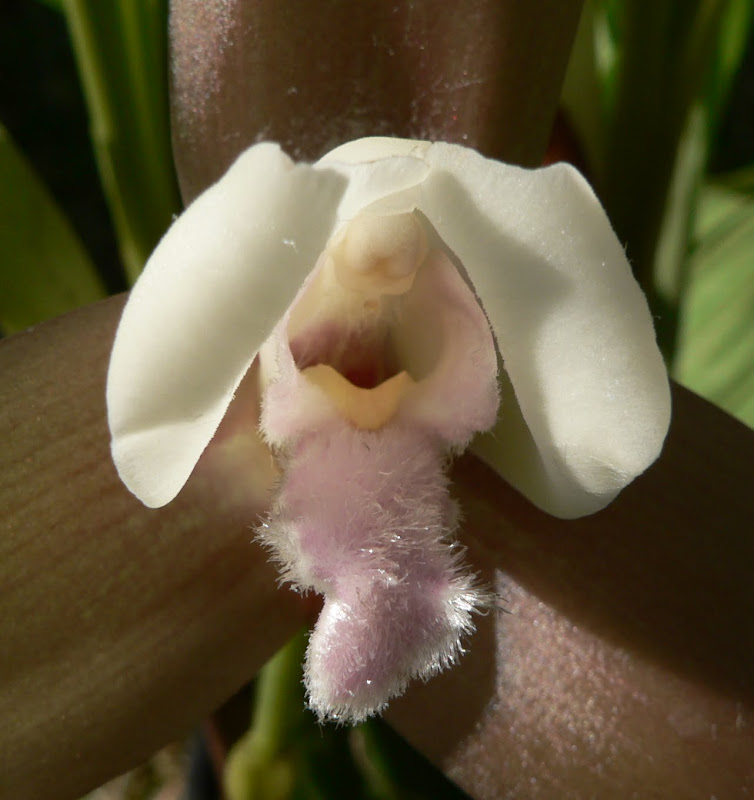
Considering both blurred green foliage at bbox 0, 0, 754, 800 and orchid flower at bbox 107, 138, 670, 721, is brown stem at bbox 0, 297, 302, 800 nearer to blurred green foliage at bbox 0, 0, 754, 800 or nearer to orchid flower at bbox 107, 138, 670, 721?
orchid flower at bbox 107, 138, 670, 721

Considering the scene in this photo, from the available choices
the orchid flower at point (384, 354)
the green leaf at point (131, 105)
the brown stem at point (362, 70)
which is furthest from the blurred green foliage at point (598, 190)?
the orchid flower at point (384, 354)

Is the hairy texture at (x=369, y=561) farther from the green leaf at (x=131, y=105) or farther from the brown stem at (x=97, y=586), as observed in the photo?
the green leaf at (x=131, y=105)

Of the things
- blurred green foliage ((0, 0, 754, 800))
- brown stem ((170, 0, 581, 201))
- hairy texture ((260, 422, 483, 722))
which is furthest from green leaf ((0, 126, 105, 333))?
hairy texture ((260, 422, 483, 722))

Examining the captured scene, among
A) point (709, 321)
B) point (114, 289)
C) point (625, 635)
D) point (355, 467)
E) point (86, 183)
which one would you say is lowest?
point (114, 289)

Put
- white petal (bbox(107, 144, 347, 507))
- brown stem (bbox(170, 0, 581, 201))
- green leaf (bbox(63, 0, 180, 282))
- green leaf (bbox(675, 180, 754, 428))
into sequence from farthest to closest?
1. green leaf (bbox(675, 180, 754, 428))
2. green leaf (bbox(63, 0, 180, 282))
3. brown stem (bbox(170, 0, 581, 201))
4. white petal (bbox(107, 144, 347, 507))

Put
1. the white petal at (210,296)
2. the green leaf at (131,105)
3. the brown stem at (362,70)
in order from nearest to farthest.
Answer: the white petal at (210,296) < the brown stem at (362,70) < the green leaf at (131,105)

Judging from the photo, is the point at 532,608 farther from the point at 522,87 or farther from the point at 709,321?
the point at 709,321

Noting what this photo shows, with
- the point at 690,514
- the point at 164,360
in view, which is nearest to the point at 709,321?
the point at 690,514
